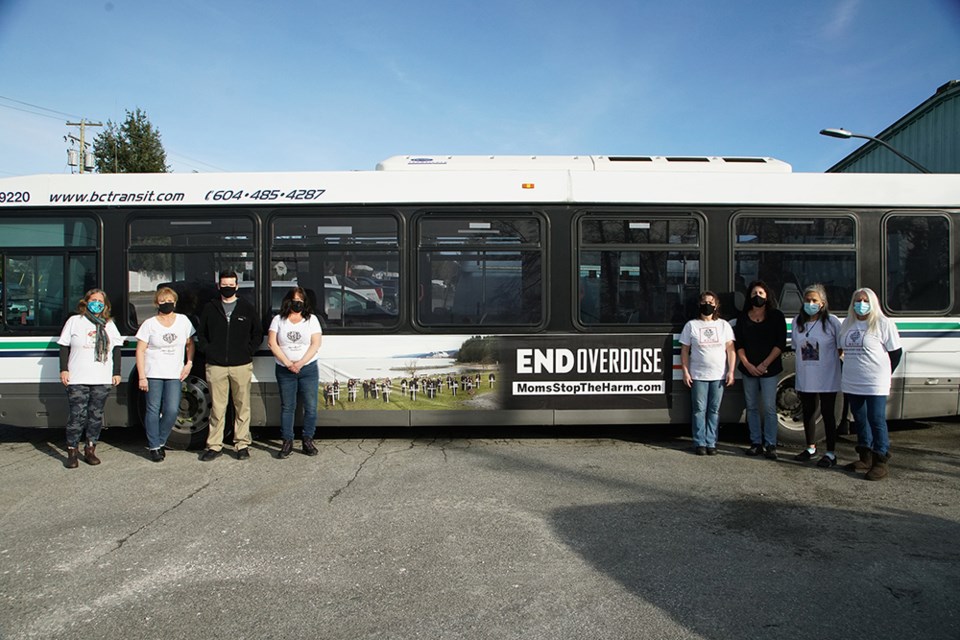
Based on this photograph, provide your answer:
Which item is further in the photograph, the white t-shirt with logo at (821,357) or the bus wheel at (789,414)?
the bus wheel at (789,414)

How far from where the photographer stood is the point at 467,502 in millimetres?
5039

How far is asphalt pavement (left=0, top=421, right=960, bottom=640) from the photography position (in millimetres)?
3211

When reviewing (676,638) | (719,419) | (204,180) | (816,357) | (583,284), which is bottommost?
(676,638)

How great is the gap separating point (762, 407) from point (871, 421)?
1.02 m

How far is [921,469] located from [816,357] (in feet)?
4.72

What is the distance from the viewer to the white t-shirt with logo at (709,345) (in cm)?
633

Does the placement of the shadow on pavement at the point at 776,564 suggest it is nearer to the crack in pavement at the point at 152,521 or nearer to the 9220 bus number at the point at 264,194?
the crack in pavement at the point at 152,521

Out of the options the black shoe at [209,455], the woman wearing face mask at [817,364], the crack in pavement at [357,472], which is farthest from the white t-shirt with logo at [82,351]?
the woman wearing face mask at [817,364]

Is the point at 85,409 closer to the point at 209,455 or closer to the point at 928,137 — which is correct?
the point at 209,455

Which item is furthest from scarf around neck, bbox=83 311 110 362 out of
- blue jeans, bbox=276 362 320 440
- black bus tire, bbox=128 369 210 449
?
blue jeans, bbox=276 362 320 440

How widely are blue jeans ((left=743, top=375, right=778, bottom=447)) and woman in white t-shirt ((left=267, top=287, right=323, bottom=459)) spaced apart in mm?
4434

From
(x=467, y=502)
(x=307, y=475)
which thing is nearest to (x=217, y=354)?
(x=307, y=475)

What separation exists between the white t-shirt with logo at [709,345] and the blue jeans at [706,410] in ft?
0.34

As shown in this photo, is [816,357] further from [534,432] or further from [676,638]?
[676,638]
